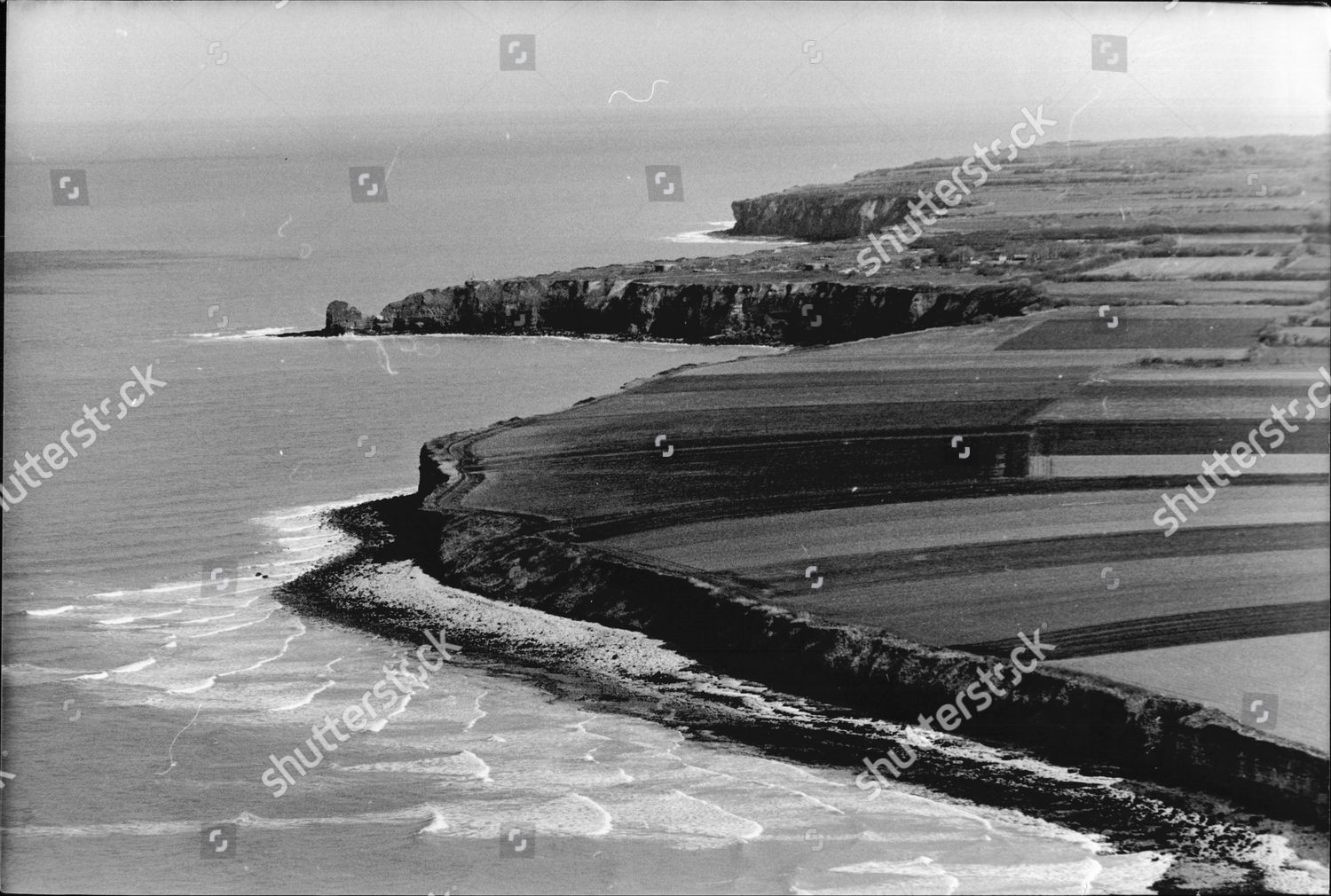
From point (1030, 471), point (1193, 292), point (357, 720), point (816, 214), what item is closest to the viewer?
point (357, 720)

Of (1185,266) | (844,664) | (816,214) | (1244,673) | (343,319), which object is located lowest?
(844,664)

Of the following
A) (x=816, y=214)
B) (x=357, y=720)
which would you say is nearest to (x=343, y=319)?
(x=357, y=720)

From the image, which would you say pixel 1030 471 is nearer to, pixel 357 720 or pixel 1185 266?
pixel 1185 266

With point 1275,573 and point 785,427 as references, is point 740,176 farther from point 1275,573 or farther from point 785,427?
point 1275,573

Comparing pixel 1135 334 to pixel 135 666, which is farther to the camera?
pixel 1135 334

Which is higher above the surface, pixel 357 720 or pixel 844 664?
pixel 844 664

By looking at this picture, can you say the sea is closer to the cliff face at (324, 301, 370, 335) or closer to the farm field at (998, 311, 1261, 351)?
the cliff face at (324, 301, 370, 335)

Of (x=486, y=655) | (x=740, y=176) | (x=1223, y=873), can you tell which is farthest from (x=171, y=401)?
(x=1223, y=873)
